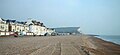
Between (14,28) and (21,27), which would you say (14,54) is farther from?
(21,27)

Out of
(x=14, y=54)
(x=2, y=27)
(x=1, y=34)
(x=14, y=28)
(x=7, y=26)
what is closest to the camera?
(x=14, y=54)

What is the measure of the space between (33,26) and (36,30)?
516 cm

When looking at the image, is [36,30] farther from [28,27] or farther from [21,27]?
[21,27]

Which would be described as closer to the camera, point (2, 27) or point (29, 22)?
point (2, 27)

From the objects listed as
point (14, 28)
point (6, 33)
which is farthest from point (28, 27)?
point (6, 33)

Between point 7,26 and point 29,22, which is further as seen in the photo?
point 29,22

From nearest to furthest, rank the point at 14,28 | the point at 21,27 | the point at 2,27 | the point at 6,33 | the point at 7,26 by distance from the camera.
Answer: the point at 6,33 → the point at 2,27 → the point at 7,26 → the point at 14,28 → the point at 21,27

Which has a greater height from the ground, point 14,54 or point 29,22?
point 29,22

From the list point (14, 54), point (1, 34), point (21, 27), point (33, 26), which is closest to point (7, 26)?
point (21, 27)

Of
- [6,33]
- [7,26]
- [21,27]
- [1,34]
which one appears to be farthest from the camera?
[21,27]

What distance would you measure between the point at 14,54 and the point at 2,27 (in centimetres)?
6508

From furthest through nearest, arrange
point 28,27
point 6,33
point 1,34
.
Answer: point 28,27, point 6,33, point 1,34

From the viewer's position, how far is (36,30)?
12194cm

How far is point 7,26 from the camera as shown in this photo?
8475 cm
